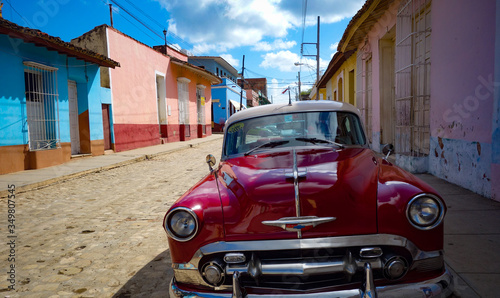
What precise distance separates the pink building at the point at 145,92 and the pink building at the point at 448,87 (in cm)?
966

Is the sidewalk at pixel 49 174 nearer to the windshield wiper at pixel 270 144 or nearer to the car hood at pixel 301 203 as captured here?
the windshield wiper at pixel 270 144

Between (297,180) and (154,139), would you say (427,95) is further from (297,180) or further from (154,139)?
→ (154,139)

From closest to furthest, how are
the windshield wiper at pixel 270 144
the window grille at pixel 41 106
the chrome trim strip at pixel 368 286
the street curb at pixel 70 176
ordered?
the chrome trim strip at pixel 368 286 < the windshield wiper at pixel 270 144 < the street curb at pixel 70 176 < the window grille at pixel 41 106

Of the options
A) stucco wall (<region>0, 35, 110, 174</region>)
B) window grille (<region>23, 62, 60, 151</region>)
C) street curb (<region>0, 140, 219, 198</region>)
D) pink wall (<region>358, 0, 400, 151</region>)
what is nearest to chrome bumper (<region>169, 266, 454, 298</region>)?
street curb (<region>0, 140, 219, 198</region>)

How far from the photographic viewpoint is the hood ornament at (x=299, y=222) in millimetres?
1743

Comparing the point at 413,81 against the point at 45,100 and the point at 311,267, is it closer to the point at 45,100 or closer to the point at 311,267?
the point at 311,267

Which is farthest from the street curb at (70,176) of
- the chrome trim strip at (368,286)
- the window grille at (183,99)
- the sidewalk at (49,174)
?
the window grille at (183,99)

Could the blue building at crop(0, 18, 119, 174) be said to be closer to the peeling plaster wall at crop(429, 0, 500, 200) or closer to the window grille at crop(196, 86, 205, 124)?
the peeling plaster wall at crop(429, 0, 500, 200)

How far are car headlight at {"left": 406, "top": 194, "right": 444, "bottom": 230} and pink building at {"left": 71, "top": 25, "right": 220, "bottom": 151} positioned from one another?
43.3 feet

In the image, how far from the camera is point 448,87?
5.61 meters

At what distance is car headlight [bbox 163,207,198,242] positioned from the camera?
1.83m

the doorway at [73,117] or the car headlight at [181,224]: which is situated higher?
the doorway at [73,117]

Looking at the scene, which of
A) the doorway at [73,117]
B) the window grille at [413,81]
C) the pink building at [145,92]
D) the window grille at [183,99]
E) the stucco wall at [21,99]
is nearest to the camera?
the window grille at [413,81]

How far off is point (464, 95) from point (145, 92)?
46.5 feet
